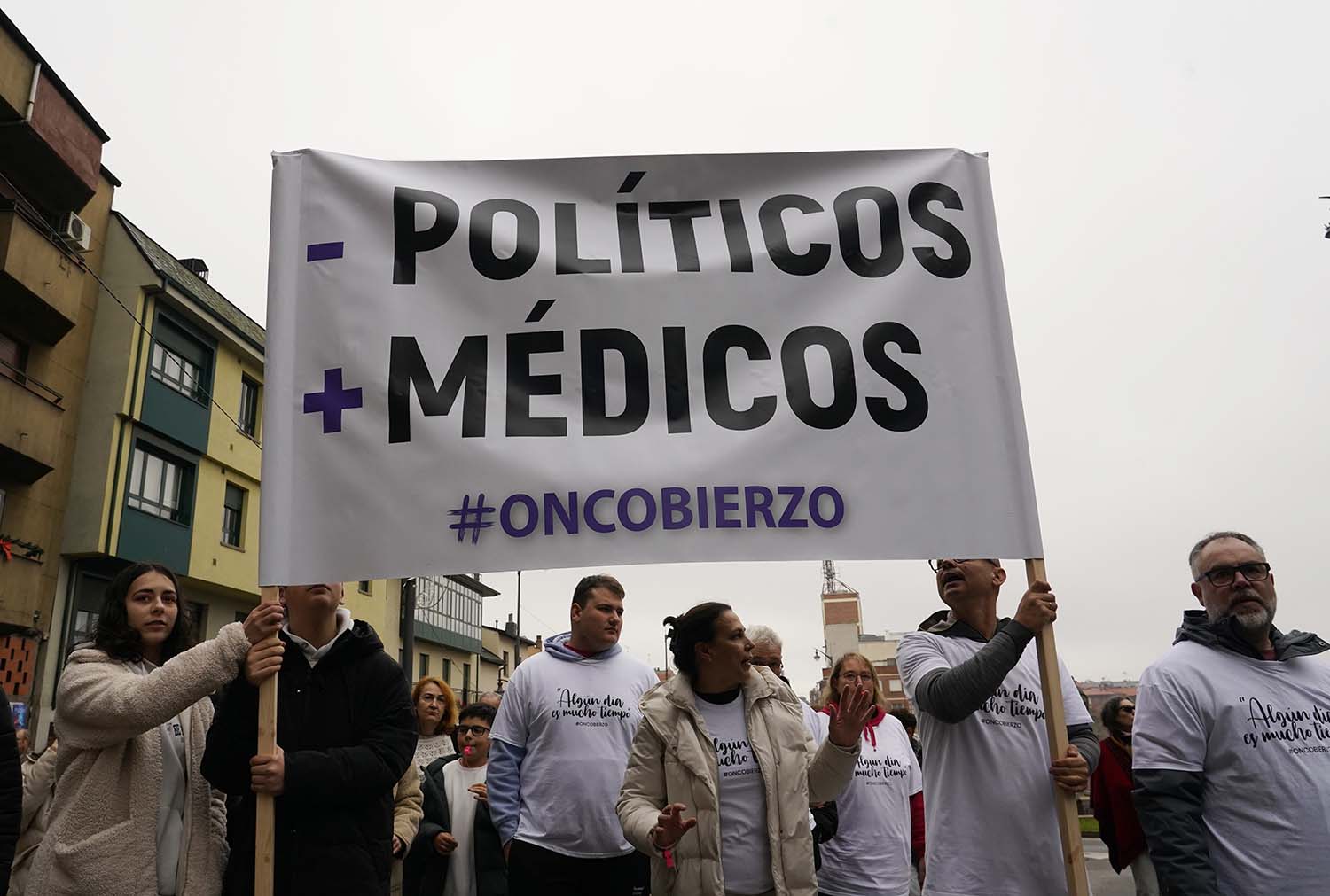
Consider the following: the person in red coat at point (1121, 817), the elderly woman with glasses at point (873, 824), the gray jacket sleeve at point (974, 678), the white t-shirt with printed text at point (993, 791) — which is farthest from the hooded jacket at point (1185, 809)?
the person in red coat at point (1121, 817)

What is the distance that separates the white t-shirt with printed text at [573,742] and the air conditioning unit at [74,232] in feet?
62.2

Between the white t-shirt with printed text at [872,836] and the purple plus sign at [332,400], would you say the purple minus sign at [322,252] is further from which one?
the white t-shirt with printed text at [872,836]

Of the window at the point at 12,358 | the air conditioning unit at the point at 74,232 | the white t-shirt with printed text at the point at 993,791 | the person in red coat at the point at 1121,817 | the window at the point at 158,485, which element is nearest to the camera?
the white t-shirt with printed text at the point at 993,791

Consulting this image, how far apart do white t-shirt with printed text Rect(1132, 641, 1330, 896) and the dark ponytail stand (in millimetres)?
1561

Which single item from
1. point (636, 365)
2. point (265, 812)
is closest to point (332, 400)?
point (636, 365)

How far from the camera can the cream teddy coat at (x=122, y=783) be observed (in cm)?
309

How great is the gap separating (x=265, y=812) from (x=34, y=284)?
18.9m

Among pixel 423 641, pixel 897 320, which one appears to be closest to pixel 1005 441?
pixel 897 320

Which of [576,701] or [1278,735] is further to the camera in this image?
[576,701]

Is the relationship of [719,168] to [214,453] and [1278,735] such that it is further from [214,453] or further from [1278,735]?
[214,453]

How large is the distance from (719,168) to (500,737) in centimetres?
296

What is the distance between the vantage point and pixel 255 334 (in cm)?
2584

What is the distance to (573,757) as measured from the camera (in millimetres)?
4746

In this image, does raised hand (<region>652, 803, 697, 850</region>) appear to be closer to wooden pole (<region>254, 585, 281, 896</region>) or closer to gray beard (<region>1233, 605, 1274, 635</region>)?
wooden pole (<region>254, 585, 281, 896</region>)
